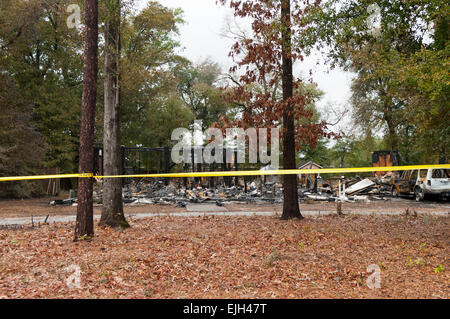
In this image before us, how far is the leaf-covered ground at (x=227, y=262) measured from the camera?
5.20 m

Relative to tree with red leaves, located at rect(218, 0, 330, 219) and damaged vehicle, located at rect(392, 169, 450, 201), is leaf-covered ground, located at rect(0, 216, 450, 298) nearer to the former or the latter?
tree with red leaves, located at rect(218, 0, 330, 219)

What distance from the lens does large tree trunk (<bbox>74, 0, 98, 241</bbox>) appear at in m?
8.30

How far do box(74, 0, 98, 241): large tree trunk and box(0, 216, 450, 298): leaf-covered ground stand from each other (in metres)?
0.46

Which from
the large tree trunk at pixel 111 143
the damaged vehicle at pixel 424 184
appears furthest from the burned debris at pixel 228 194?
the large tree trunk at pixel 111 143

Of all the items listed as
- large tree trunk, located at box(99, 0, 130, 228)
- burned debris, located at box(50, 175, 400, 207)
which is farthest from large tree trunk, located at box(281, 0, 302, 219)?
burned debris, located at box(50, 175, 400, 207)

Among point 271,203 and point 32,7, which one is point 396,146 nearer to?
point 271,203

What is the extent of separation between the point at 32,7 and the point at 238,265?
22.1 m

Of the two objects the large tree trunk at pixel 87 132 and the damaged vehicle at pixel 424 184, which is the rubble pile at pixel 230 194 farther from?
the large tree trunk at pixel 87 132

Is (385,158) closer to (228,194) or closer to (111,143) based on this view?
(228,194)

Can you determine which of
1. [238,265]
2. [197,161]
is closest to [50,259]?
[238,265]

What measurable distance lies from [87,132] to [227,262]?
4240mm

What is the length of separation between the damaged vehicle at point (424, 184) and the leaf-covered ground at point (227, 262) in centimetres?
918
